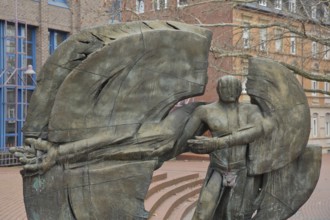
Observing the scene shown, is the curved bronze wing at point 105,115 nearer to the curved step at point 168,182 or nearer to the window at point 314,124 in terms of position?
the curved step at point 168,182

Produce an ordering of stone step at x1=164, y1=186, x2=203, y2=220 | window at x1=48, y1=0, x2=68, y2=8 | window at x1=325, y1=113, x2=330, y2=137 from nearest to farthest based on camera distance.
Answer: stone step at x1=164, y1=186, x2=203, y2=220, window at x1=48, y1=0, x2=68, y2=8, window at x1=325, y1=113, x2=330, y2=137

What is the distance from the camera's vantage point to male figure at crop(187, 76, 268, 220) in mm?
5273

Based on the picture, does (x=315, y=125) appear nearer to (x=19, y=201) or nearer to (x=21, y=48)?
(x=21, y=48)

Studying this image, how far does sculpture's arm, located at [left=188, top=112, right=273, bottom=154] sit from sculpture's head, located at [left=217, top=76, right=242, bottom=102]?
0.35m

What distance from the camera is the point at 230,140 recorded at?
17.2 feet

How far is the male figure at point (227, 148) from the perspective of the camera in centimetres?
527

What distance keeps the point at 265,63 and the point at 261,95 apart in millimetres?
348

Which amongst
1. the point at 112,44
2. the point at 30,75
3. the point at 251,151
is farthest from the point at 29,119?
the point at 30,75

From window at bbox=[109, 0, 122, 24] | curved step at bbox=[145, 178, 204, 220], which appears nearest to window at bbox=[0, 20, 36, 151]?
window at bbox=[109, 0, 122, 24]

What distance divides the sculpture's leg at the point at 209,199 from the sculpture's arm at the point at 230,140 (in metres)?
0.34

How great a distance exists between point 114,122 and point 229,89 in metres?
1.25

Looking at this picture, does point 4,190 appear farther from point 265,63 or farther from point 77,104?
point 265,63

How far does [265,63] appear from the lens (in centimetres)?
551

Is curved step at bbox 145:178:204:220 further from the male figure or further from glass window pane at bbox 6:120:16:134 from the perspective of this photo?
glass window pane at bbox 6:120:16:134
